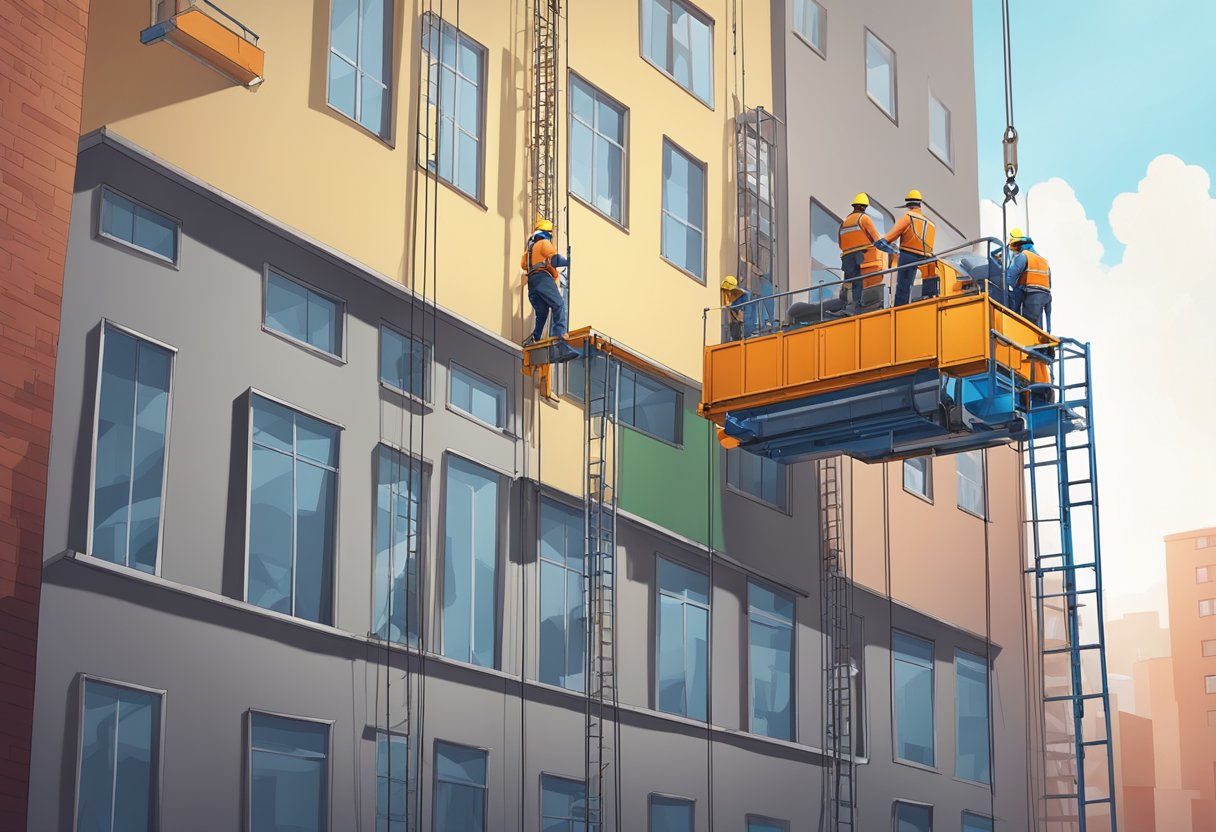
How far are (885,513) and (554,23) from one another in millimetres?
12704

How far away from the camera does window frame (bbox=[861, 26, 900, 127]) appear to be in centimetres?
3419

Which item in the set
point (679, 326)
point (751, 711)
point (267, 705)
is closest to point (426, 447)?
point (267, 705)

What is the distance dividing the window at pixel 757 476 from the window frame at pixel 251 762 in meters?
10.8

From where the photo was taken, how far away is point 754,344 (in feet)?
77.7

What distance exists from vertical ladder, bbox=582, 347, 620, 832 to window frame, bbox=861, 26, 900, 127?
1253 centimetres

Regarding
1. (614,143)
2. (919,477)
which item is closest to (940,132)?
(919,477)

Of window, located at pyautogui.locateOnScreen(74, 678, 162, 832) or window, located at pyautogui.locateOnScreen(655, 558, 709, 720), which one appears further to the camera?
window, located at pyautogui.locateOnScreen(655, 558, 709, 720)

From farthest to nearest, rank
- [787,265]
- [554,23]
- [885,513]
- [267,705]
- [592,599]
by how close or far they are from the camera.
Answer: [885,513]
[787,265]
[554,23]
[592,599]
[267,705]

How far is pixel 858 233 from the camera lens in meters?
23.2

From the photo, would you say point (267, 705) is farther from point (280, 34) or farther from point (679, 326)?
point (679, 326)

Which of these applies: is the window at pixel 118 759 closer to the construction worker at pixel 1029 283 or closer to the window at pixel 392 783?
the window at pixel 392 783

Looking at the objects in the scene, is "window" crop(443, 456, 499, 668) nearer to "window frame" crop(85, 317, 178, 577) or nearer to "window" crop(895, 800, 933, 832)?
"window frame" crop(85, 317, 178, 577)

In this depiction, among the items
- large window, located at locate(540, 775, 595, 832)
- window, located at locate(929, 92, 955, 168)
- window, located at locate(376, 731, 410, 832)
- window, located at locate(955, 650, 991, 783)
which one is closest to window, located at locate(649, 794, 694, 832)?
large window, located at locate(540, 775, 595, 832)

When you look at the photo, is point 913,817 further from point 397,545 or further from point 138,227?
point 138,227
